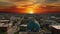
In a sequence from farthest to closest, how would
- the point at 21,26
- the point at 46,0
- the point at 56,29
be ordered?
the point at 21,26 → the point at 56,29 → the point at 46,0

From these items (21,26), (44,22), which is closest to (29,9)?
(21,26)

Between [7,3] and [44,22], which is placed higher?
[7,3]

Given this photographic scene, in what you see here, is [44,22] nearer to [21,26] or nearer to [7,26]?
[21,26]

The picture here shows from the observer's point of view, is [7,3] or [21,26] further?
[21,26]

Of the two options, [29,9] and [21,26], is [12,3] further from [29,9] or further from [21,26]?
[21,26]

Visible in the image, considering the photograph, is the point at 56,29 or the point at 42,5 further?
the point at 56,29

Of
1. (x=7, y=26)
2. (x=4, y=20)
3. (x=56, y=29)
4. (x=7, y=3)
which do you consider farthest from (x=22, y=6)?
(x=4, y=20)

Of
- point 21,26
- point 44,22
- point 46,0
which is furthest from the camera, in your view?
point 44,22

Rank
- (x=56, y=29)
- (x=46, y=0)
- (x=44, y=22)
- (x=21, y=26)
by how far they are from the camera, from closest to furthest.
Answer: (x=46, y=0) → (x=56, y=29) → (x=21, y=26) → (x=44, y=22)

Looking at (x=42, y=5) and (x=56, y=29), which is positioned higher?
(x=42, y=5)
